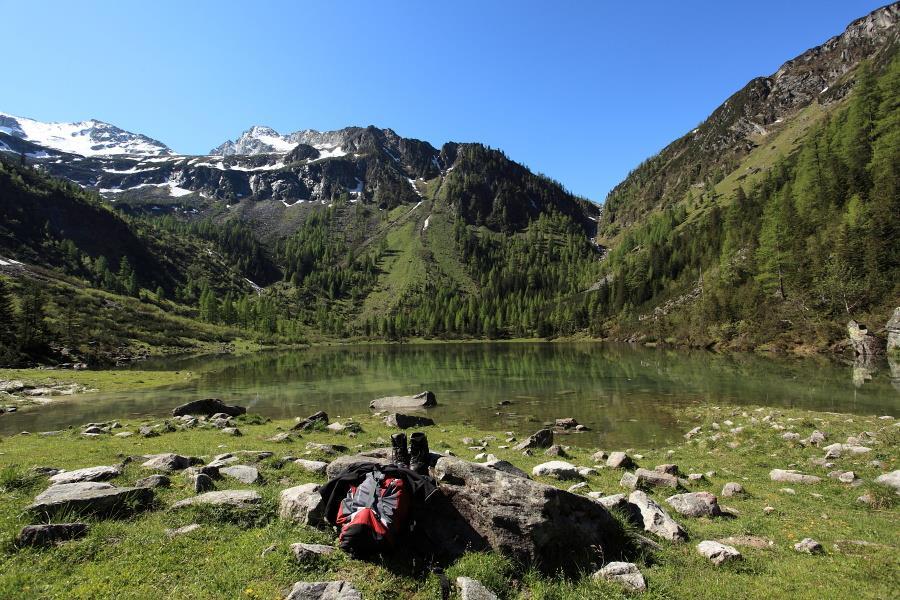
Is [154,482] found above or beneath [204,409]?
above

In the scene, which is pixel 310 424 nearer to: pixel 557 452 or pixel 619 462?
pixel 557 452

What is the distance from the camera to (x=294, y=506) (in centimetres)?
970

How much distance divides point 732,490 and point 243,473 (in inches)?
643

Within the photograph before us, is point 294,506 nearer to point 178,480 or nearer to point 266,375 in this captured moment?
point 178,480

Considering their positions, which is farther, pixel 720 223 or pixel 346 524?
pixel 720 223

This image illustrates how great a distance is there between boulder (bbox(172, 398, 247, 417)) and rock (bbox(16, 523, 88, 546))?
26.5m

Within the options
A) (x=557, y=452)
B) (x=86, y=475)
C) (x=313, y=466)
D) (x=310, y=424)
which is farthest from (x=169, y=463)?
(x=557, y=452)

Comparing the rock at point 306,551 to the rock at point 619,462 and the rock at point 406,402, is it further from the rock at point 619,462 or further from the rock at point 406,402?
the rock at point 406,402

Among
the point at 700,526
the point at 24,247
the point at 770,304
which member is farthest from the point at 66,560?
the point at 24,247

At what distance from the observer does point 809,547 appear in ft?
31.2

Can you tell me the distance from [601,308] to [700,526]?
190m

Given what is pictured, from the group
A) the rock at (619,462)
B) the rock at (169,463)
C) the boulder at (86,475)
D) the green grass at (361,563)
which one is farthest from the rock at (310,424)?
the rock at (619,462)

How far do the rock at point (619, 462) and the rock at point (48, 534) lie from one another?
1777 centimetres

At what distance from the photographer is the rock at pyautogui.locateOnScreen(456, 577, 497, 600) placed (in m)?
6.95
